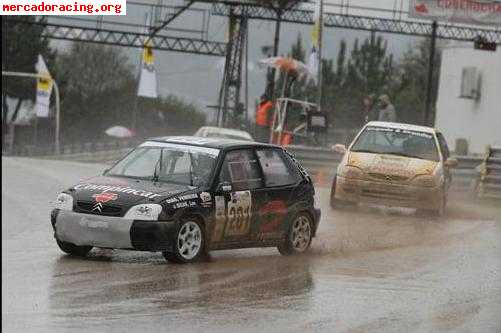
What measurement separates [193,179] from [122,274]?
190 centimetres

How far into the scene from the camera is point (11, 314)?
9062 millimetres

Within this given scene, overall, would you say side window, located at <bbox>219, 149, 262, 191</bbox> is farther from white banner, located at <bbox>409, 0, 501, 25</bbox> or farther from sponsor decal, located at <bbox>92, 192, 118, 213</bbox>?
white banner, located at <bbox>409, 0, 501, 25</bbox>

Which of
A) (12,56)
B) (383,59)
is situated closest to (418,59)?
(383,59)

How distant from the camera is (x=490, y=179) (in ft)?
81.8

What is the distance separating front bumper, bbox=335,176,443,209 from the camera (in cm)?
2028

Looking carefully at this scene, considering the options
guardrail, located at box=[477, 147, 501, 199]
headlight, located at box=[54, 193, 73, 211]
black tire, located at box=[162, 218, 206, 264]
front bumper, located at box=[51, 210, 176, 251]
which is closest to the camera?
front bumper, located at box=[51, 210, 176, 251]

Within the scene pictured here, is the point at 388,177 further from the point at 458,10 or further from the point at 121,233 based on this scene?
the point at 458,10

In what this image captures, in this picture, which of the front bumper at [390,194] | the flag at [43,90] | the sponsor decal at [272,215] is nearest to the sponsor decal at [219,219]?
the sponsor decal at [272,215]

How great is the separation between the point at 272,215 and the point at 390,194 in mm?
6464

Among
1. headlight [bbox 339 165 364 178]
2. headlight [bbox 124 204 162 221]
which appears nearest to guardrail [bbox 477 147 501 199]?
headlight [bbox 339 165 364 178]

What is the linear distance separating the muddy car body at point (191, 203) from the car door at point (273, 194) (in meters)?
0.01

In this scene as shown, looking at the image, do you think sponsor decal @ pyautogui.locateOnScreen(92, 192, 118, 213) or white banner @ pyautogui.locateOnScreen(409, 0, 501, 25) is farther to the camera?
white banner @ pyautogui.locateOnScreen(409, 0, 501, 25)

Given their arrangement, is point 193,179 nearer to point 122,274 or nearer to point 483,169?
point 122,274

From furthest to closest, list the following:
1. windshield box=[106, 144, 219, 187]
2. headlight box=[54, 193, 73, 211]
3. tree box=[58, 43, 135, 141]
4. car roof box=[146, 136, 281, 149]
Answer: tree box=[58, 43, 135, 141], car roof box=[146, 136, 281, 149], windshield box=[106, 144, 219, 187], headlight box=[54, 193, 73, 211]
